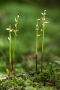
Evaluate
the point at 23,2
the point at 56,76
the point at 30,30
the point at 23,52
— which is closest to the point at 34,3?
the point at 23,2

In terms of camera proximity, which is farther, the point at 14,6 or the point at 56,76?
the point at 14,6

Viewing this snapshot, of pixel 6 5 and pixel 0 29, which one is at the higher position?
pixel 6 5

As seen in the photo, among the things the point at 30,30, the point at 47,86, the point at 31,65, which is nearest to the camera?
the point at 47,86

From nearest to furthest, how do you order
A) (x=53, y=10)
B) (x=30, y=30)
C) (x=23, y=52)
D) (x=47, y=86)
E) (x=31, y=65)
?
(x=47, y=86), (x=31, y=65), (x=23, y=52), (x=30, y=30), (x=53, y=10)

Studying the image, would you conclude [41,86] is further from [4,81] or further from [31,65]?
[31,65]

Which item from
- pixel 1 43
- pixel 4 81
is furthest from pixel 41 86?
pixel 1 43

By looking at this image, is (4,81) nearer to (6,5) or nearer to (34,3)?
(6,5)
